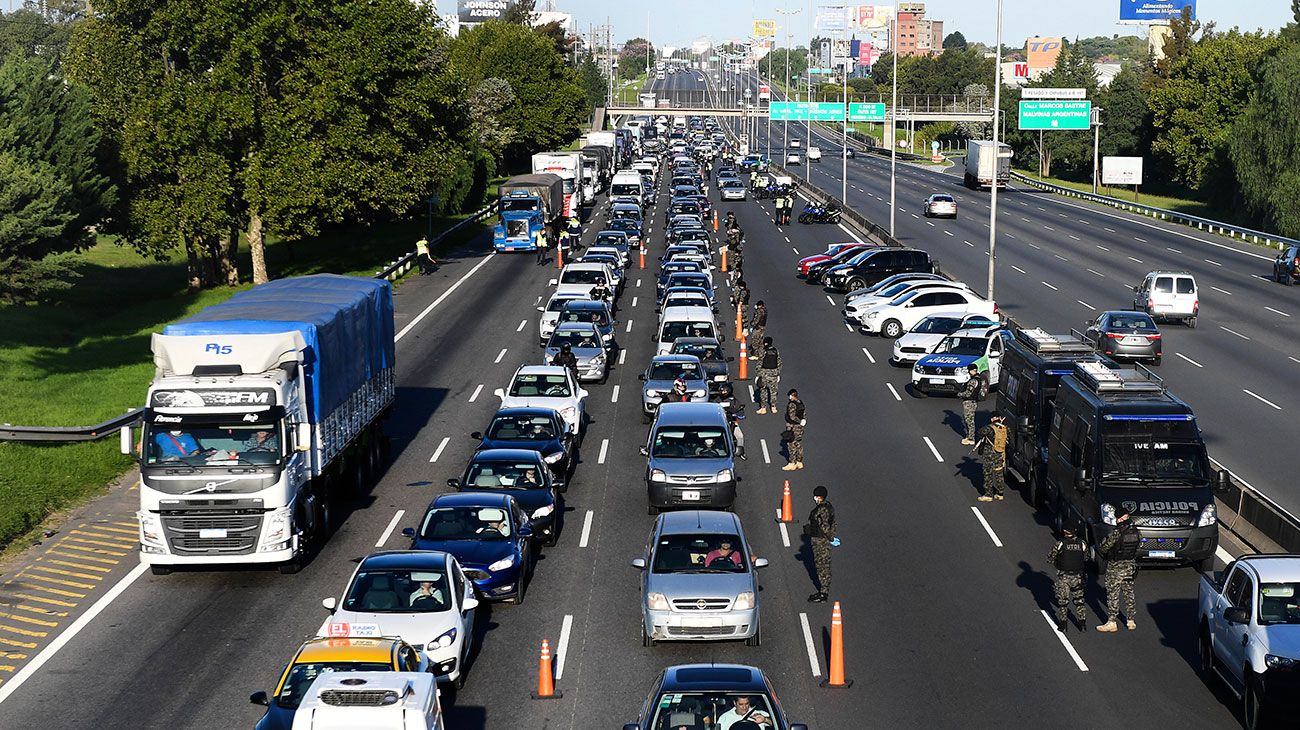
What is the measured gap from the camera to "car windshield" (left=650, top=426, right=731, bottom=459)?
1029 inches

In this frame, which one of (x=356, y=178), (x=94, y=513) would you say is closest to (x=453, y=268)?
(x=356, y=178)

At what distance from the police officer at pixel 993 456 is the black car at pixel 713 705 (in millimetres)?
13968

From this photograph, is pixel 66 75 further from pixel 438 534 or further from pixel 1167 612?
pixel 1167 612

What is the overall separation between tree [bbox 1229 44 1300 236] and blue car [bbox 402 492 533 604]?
68453 millimetres

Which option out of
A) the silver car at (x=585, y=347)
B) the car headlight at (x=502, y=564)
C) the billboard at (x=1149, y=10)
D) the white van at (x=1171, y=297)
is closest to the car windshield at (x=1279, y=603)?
the car headlight at (x=502, y=564)

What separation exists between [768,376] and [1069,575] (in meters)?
15.3

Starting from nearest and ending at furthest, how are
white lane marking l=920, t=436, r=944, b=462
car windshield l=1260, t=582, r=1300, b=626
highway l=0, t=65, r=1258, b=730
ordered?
car windshield l=1260, t=582, r=1300, b=626 < highway l=0, t=65, r=1258, b=730 < white lane marking l=920, t=436, r=944, b=462

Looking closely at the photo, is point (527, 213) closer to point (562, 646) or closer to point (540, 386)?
point (540, 386)

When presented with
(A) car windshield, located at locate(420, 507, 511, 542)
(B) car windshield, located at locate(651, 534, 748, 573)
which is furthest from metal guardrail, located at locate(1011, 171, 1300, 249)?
(A) car windshield, located at locate(420, 507, 511, 542)

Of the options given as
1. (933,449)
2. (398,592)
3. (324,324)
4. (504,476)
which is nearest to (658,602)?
(398,592)

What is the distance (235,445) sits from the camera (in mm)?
21969

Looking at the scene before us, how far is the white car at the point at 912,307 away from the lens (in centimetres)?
4525

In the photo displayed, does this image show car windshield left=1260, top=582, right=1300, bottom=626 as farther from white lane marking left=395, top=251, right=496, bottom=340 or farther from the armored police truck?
white lane marking left=395, top=251, right=496, bottom=340

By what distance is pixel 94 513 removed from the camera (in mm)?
27109
